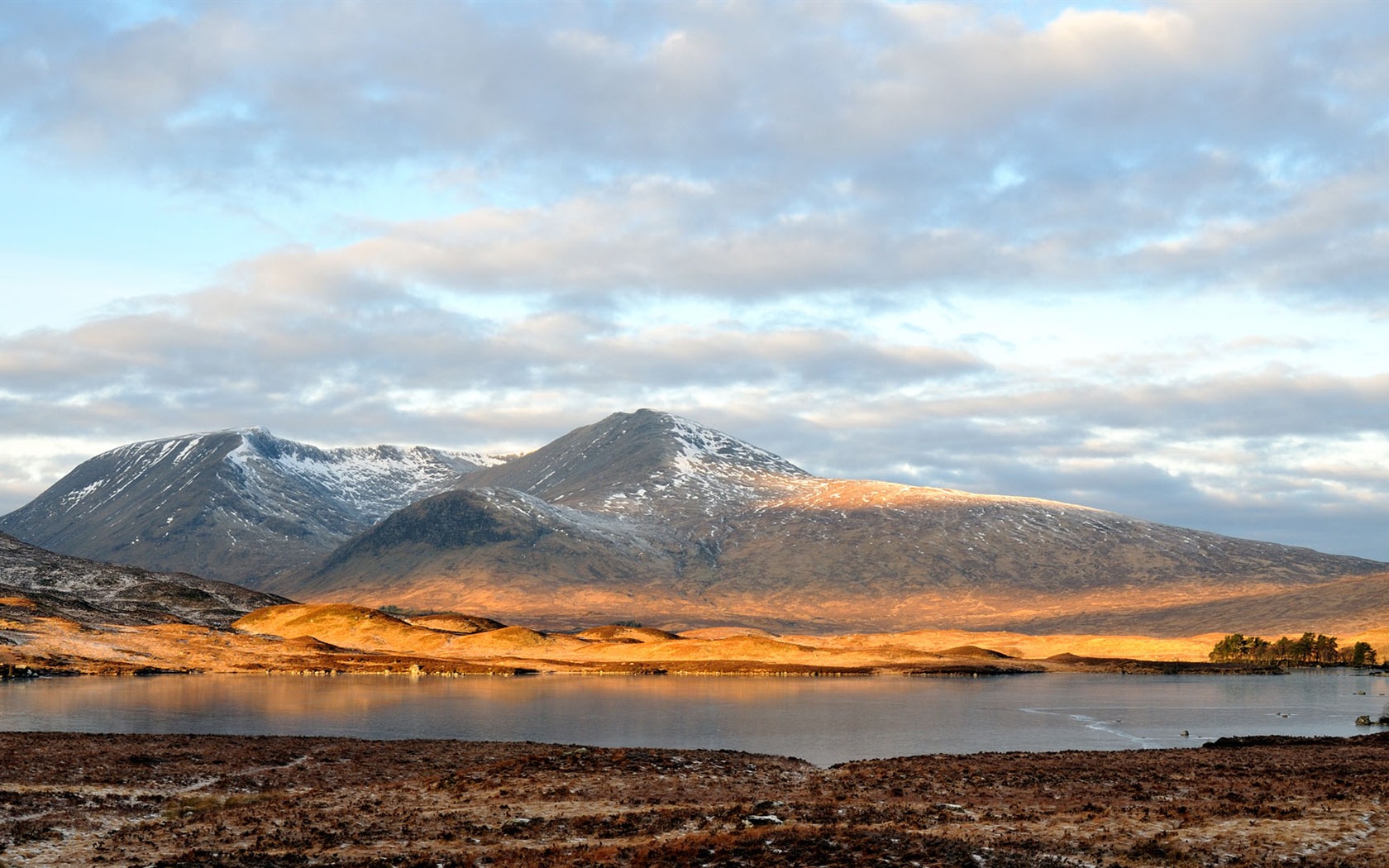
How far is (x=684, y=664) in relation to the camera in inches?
6535

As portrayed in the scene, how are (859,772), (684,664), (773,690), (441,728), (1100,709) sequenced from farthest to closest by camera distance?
(684,664) → (773,690) → (1100,709) → (441,728) → (859,772)

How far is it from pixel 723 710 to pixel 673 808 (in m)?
58.9

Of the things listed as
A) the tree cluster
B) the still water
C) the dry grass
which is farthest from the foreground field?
the tree cluster

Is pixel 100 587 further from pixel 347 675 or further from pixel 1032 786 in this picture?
pixel 1032 786

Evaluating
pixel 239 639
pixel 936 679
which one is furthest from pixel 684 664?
pixel 239 639

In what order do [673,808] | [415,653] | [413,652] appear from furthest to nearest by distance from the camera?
[413,652], [415,653], [673,808]

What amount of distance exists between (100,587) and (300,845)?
625ft

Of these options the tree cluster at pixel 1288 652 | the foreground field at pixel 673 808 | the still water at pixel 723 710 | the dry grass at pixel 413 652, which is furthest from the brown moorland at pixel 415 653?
the foreground field at pixel 673 808

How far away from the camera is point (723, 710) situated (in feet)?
311

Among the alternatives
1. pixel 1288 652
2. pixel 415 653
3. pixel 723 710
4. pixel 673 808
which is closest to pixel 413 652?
pixel 415 653

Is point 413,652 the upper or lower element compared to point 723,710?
lower

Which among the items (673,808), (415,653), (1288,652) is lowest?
(415,653)

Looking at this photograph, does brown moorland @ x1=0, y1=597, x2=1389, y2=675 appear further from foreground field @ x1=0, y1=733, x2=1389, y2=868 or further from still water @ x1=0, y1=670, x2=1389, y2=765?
foreground field @ x1=0, y1=733, x2=1389, y2=868

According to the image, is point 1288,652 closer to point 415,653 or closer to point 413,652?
point 415,653
